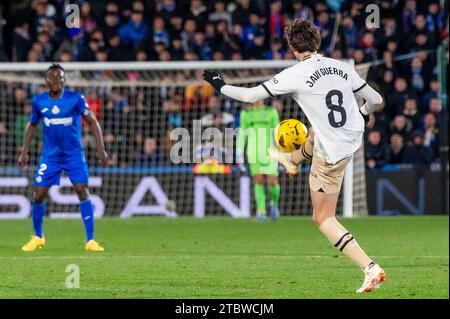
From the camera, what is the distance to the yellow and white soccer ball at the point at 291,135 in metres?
9.78

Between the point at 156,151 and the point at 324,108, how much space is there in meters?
10.5

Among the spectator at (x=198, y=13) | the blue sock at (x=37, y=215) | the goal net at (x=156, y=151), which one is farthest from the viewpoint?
the spectator at (x=198, y=13)

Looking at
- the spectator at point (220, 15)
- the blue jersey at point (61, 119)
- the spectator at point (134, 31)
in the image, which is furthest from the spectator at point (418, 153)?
the blue jersey at point (61, 119)

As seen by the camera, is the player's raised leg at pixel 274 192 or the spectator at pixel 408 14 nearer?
the player's raised leg at pixel 274 192

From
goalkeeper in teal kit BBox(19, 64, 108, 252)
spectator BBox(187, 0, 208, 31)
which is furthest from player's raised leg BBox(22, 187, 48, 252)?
spectator BBox(187, 0, 208, 31)

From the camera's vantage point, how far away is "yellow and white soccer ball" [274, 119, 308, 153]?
32.1ft

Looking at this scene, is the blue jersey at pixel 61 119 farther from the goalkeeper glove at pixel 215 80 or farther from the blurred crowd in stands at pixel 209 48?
the blurred crowd in stands at pixel 209 48

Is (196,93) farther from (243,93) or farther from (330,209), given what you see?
(243,93)

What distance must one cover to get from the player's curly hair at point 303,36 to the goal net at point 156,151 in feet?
29.6

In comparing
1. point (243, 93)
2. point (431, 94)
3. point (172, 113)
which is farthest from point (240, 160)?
point (243, 93)

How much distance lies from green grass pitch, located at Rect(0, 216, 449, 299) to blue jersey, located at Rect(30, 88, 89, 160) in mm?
1104

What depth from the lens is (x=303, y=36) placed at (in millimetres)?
9227
